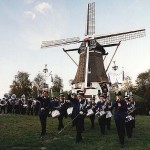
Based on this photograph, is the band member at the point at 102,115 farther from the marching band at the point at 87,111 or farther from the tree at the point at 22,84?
the tree at the point at 22,84

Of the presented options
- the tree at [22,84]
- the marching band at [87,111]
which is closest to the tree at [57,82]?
the tree at [22,84]

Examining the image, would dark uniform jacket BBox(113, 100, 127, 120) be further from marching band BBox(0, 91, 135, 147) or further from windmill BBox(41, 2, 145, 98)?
windmill BBox(41, 2, 145, 98)

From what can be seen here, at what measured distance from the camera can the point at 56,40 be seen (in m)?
48.2

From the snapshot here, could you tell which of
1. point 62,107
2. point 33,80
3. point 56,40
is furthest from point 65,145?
point 33,80

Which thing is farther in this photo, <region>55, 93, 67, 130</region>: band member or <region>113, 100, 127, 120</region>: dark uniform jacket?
<region>55, 93, 67, 130</region>: band member

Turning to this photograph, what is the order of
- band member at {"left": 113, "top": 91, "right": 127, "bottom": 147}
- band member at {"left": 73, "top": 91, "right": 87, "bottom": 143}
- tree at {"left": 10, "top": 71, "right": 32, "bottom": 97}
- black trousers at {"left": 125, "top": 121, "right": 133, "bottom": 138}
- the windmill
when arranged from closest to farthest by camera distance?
band member at {"left": 113, "top": 91, "right": 127, "bottom": 147}, band member at {"left": 73, "top": 91, "right": 87, "bottom": 143}, black trousers at {"left": 125, "top": 121, "right": 133, "bottom": 138}, the windmill, tree at {"left": 10, "top": 71, "right": 32, "bottom": 97}

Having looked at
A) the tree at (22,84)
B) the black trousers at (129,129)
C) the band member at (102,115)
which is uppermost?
the tree at (22,84)

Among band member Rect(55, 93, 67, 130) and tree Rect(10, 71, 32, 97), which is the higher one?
tree Rect(10, 71, 32, 97)

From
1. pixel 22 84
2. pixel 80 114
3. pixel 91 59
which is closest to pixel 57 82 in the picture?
pixel 22 84

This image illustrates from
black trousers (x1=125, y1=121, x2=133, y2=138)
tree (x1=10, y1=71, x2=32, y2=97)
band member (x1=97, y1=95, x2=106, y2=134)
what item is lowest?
black trousers (x1=125, y1=121, x2=133, y2=138)

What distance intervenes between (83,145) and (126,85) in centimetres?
9528

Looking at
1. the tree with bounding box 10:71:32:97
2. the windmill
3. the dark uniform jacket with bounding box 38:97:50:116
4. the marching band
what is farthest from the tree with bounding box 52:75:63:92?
the dark uniform jacket with bounding box 38:97:50:116

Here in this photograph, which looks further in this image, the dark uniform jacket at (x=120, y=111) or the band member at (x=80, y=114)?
the band member at (x=80, y=114)

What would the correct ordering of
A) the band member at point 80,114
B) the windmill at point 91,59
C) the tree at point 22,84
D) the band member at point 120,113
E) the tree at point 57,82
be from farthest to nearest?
the tree at point 57,82 < the tree at point 22,84 < the windmill at point 91,59 < the band member at point 80,114 < the band member at point 120,113
